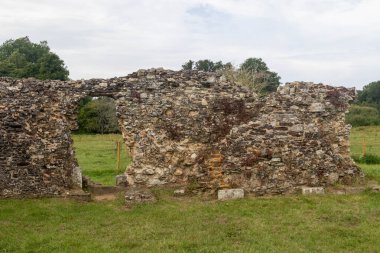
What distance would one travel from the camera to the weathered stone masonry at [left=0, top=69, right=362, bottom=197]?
1189cm

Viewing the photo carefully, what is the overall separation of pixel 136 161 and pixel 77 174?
5.46 ft

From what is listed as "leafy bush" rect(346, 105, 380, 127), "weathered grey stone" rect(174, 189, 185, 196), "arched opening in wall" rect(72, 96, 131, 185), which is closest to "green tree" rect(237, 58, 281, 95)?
"leafy bush" rect(346, 105, 380, 127)

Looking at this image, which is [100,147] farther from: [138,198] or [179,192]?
[138,198]

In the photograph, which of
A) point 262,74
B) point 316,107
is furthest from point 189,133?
point 262,74

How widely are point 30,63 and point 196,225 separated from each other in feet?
149

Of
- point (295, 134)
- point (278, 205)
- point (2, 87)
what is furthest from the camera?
point (2, 87)

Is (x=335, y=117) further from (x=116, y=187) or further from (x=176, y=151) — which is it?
(x=116, y=187)

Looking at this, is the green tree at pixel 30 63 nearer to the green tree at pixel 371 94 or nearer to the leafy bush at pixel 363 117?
the leafy bush at pixel 363 117

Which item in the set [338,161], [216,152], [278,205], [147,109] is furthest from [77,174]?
[338,161]

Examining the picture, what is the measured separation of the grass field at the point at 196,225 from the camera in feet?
26.9

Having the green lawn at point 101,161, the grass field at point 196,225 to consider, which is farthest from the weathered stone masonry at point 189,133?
the green lawn at point 101,161

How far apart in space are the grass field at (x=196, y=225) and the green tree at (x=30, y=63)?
34.9 metres

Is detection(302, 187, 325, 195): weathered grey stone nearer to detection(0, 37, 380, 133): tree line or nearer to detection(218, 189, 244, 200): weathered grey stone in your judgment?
detection(218, 189, 244, 200): weathered grey stone

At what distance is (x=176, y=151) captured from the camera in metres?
13.8
